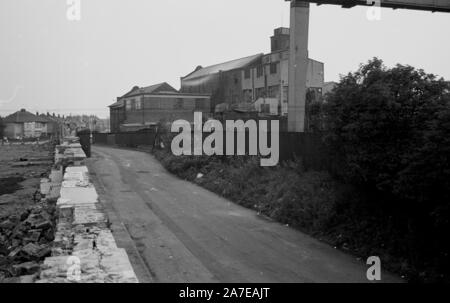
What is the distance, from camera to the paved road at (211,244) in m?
8.07

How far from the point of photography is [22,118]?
9675cm

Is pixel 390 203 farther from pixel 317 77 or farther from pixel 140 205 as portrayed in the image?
pixel 317 77

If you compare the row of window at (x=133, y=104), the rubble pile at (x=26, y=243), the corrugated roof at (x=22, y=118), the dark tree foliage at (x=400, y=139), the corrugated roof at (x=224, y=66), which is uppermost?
the corrugated roof at (x=224, y=66)

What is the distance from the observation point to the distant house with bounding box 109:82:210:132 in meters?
53.5

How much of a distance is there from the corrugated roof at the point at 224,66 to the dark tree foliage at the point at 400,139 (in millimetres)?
49802

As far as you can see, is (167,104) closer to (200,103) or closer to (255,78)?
(200,103)

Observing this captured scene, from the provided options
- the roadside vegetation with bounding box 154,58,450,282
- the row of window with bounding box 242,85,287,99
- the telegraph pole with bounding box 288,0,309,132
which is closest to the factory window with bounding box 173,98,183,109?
the row of window with bounding box 242,85,287,99

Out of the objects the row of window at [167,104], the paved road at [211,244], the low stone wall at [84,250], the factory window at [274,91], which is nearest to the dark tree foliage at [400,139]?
the paved road at [211,244]

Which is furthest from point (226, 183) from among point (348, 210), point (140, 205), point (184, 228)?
point (348, 210)

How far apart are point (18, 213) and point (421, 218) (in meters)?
12.6

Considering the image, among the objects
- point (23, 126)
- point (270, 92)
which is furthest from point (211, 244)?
point (23, 126)

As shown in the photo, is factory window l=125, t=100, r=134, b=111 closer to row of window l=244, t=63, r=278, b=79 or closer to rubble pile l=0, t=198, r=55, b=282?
row of window l=244, t=63, r=278, b=79

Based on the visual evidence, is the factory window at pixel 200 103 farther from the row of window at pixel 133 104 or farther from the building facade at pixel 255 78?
the row of window at pixel 133 104
